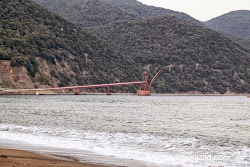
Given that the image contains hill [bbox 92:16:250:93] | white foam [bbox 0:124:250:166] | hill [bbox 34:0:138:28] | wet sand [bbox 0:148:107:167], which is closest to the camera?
wet sand [bbox 0:148:107:167]

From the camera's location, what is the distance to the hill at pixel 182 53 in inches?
5241

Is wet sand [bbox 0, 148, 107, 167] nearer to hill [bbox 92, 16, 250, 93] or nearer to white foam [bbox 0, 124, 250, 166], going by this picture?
white foam [bbox 0, 124, 250, 166]

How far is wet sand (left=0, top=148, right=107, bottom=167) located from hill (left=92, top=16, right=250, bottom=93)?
402 ft

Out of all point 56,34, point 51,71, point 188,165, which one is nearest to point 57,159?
point 188,165

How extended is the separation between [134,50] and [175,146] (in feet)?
449

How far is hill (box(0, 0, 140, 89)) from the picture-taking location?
83.3m

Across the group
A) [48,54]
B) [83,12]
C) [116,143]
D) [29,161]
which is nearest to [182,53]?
[48,54]

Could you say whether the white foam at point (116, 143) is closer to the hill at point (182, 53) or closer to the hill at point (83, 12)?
the hill at point (182, 53)

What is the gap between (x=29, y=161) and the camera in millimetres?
9273

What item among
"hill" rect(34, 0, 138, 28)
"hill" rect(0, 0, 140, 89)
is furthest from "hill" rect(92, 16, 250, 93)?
"hill" rect(34, 0, 138, 28)

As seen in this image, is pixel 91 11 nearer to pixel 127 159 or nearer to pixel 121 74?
pixel 121 74

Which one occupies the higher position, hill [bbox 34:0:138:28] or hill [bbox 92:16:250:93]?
hill [bbox 34:0:138:28]

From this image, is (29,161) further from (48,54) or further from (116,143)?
(48,54)

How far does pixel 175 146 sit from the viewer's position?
527 inches
